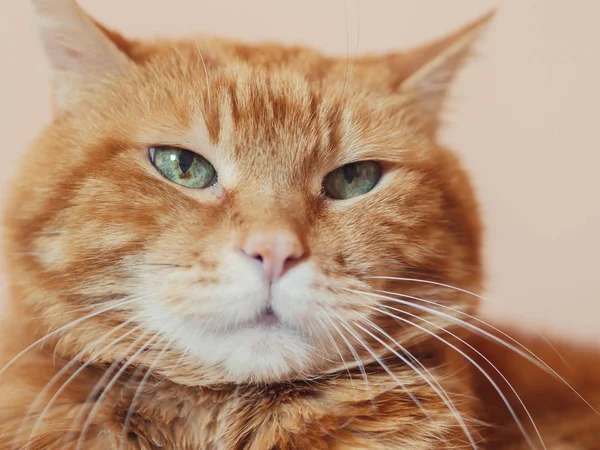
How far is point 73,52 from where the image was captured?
1.14m

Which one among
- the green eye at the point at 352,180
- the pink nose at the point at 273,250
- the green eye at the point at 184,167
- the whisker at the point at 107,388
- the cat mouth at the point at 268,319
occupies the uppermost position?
the green eye at the point at 352,180

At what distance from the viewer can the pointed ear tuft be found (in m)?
1.24

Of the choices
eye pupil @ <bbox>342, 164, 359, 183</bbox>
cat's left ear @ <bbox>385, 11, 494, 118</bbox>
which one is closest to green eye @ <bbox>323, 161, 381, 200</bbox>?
eye pupil @ <bbox>342, 164, 359, 183</bbox>

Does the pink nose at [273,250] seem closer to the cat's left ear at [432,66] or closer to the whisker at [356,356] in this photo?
the whisker at [356,356]

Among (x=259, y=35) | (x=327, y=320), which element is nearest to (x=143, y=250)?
(x=327, y=320)

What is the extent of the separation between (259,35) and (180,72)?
2.28 feet

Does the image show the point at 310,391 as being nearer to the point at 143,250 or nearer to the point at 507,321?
the point at 143,250

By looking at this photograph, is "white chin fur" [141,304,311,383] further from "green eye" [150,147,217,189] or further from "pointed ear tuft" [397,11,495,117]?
"pointed ear tuft" [397,11,495,117]

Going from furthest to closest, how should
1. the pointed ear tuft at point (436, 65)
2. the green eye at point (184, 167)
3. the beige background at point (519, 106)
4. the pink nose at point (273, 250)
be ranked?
the beige background at point (519, 106), the pointed ear tuft at point (436, 65), the green eye at point (184, 167), the pink nose at point (273, 250)

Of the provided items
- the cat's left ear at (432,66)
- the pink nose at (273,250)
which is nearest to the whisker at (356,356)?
the pink nose at (273,250)

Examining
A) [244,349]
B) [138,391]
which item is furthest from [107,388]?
[244,349]

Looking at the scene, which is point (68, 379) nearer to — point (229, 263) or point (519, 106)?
point (229, 263)

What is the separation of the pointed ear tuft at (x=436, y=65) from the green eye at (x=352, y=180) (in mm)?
190

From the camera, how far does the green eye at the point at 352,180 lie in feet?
3.83
